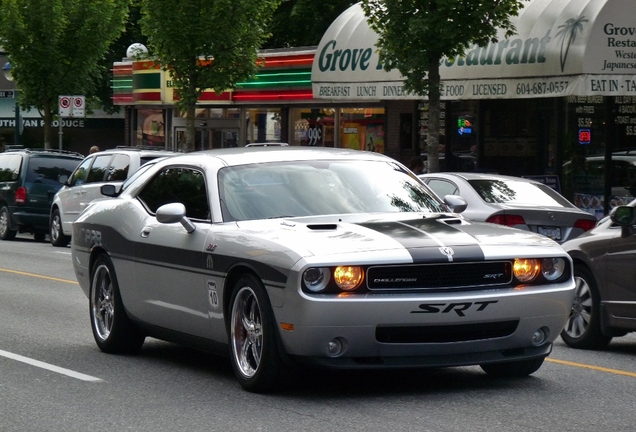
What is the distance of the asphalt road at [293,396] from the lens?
22.6ft

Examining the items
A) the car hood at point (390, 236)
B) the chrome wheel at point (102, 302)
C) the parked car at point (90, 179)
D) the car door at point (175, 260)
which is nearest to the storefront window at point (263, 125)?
the parked car at point (90, 179)

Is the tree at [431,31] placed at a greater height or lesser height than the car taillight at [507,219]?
greater

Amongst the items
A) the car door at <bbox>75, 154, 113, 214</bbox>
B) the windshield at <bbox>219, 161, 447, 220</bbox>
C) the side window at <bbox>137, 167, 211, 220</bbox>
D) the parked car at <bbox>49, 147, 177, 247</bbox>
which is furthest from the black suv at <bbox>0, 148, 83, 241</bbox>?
the windshield at <bbox>219, 161, 447, 220</bbox>

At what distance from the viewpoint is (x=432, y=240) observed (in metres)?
7.59

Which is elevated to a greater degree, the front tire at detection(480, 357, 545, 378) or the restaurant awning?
the restaurant awning

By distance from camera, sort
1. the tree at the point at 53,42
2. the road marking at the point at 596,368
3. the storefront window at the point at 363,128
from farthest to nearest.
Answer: the tree at the point at 53,42
the storefront window at the point at 363,128
the road marking at the point at 596,368

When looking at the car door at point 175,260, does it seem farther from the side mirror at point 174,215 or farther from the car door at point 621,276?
the car door at point 621,276

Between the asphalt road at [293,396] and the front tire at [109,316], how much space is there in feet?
0.37

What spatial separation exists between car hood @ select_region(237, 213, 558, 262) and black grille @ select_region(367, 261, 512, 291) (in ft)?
0.23

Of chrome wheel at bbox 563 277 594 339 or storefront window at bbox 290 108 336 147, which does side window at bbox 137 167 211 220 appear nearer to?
chrome wheel at bbox 563 277 594 339

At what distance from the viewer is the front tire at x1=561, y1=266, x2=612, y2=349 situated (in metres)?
10.3

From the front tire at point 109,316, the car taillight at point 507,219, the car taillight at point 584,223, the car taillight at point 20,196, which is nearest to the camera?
the front tire at point 109,316

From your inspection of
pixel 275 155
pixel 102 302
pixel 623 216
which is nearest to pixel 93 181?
pixel 102 302

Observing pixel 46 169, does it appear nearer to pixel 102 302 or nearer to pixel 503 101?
pixel 503 101
